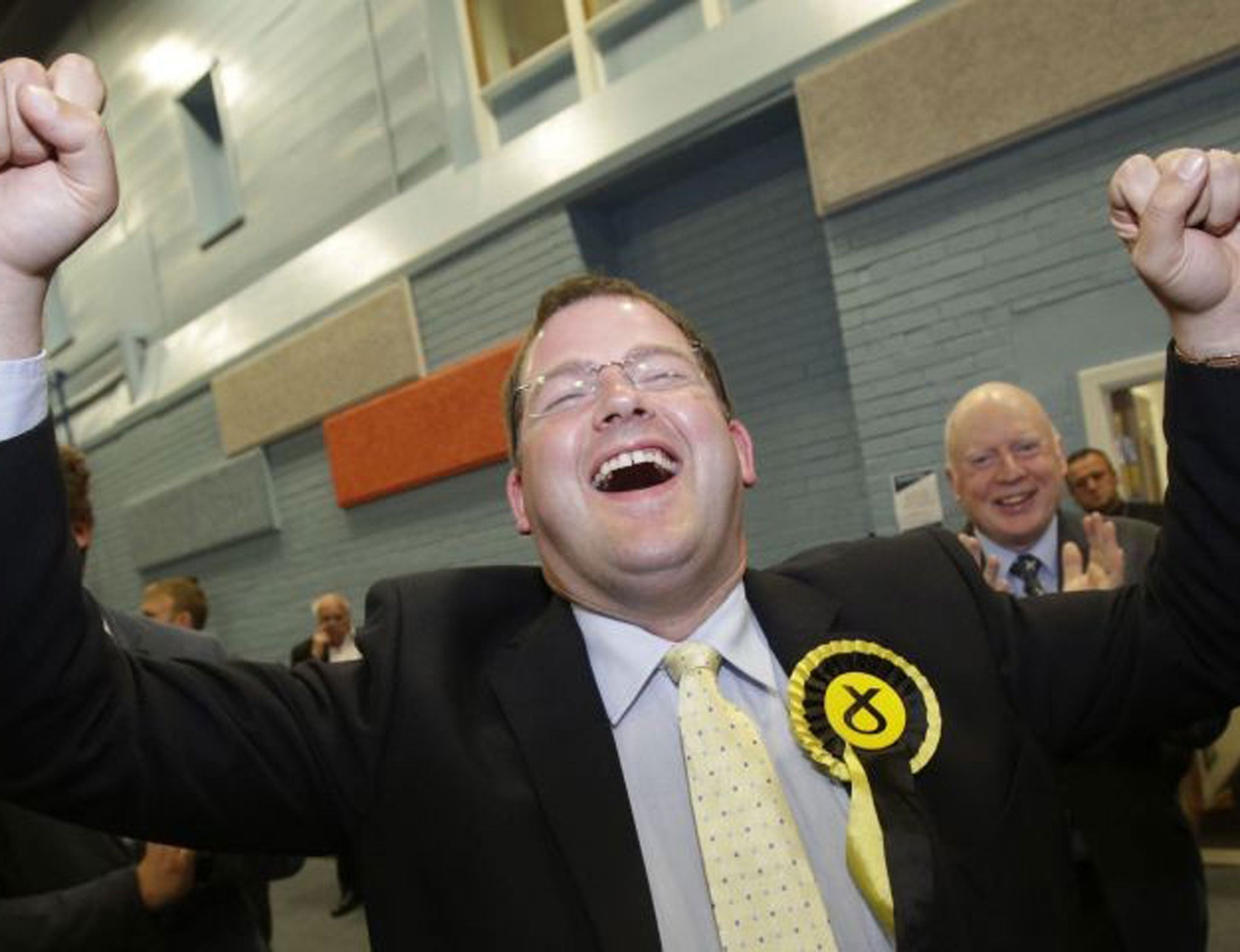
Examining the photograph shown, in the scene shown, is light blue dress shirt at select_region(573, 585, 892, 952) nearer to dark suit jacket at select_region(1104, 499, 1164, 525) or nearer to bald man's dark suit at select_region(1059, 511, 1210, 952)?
bald man's dark suit at select_region(1059, 511, 1210, 952)

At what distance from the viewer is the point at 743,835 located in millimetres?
1207

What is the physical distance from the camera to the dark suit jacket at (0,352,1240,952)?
1.08 metres

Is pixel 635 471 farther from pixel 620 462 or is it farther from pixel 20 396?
pixel 20 396

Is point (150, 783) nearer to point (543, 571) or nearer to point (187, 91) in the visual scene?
point (543, 571)

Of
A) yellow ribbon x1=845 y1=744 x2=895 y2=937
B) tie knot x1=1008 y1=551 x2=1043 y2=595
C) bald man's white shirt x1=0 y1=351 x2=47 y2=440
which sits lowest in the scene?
yellow ribbon x1=845 y1=744 x2=895 y2=937

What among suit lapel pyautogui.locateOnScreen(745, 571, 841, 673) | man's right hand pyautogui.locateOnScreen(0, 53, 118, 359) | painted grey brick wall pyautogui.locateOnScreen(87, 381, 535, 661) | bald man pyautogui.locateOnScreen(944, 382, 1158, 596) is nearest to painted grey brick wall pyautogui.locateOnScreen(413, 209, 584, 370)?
painted grey brick wall pyautogui.locateOnScreen(87, 381, 535, 661)

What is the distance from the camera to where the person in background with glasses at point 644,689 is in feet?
3.46

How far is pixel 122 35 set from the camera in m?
8.87

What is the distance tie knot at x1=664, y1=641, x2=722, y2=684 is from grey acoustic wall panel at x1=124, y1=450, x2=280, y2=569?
712 cm

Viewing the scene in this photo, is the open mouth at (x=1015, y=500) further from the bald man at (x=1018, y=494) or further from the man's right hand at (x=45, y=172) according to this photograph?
the man's right hand at (x=45, y=172)

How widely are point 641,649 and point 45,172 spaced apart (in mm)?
860

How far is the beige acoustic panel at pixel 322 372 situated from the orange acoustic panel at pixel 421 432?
15cm

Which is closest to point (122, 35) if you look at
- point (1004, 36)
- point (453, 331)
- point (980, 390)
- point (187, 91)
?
point (187, 91)

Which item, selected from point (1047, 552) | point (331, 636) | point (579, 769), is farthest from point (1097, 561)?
point (331, 636)
